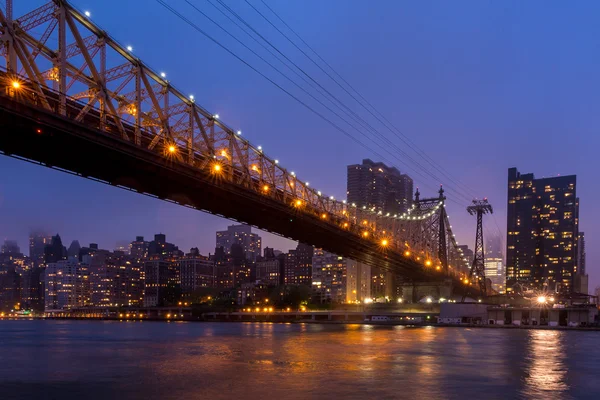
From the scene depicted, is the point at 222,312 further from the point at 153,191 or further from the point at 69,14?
the point at 69,14

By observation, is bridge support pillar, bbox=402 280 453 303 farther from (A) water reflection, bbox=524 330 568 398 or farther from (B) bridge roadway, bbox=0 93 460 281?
(A) water reflection, bbox=524 330 568 398

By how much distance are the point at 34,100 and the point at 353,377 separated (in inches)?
996

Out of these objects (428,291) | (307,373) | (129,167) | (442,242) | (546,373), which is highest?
(129,167)

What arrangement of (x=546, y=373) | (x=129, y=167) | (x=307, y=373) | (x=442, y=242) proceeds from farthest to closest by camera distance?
1. (x=442, y=242)
2. (x=129, y=167)
3. (x=546, y=373)
4. (x=307, y=373)

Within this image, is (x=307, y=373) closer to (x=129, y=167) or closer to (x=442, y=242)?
(x=129, y=167)

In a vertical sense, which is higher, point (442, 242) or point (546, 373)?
point (442, 242)

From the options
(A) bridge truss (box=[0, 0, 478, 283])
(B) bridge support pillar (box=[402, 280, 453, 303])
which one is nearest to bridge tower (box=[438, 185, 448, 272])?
(B) bridge support pillar (box=[402, 280, 453, 303])

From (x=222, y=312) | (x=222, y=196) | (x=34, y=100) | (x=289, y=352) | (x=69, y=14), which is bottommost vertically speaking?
(x=222, y=312)

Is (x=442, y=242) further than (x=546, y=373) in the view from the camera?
Yes

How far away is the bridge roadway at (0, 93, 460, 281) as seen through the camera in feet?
126

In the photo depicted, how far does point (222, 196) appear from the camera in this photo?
60.6 meters

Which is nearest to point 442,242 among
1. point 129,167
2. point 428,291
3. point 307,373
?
point 428,291

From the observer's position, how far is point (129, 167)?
4891 centimetres

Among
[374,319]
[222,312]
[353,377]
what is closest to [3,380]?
[353,377]
